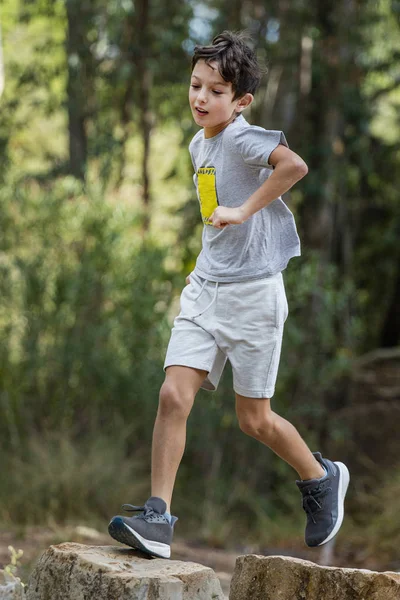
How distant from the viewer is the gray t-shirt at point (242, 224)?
327 centimetres

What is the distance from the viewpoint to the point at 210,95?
317 centimetres

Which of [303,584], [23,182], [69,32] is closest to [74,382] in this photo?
[23,182]

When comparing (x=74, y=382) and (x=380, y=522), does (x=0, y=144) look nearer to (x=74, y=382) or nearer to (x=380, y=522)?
(x=74, y=382)

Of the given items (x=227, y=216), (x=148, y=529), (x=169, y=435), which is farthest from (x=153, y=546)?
(x=227, y=216)

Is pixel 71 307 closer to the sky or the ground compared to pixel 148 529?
closer to the sky

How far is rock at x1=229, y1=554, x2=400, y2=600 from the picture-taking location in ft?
10.2

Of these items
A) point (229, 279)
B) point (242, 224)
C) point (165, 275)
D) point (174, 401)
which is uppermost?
point (242, 224)

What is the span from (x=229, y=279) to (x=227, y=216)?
0.30 metres

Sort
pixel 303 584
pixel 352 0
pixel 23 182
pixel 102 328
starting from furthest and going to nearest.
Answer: pixel 352 0
pixel 23 182
pixel 102 328
pixel 303 584

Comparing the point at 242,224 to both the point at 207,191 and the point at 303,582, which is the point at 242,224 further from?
the point at 303,582

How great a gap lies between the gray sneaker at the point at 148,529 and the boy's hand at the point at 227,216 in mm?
932

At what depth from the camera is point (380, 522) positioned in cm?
790

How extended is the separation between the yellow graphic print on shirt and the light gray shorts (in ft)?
0.82

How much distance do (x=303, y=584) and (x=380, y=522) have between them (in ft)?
16.0
